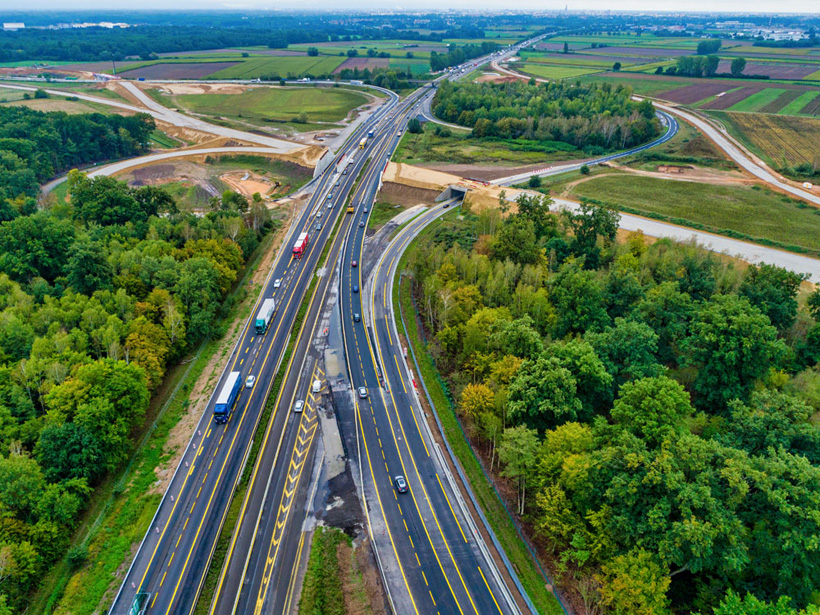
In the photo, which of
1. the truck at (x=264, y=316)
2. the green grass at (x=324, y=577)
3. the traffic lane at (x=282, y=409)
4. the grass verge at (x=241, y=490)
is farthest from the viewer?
the truck at (x=264, y=316)

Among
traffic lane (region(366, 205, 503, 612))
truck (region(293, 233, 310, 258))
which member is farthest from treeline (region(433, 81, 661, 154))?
traffic lane (region(366, 205, 503, 612))

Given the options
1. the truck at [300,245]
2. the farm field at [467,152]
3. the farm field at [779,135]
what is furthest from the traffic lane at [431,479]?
the farm field at [779,135]

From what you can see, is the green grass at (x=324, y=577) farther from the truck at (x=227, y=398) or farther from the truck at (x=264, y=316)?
the truck at (x=264, y=316)

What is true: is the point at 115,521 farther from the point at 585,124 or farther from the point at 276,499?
the point at 585,124

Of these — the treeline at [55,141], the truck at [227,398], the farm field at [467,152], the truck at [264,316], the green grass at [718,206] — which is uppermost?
the treeline at [55,141]

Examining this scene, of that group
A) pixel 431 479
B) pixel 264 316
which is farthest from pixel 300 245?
pixel 431 479

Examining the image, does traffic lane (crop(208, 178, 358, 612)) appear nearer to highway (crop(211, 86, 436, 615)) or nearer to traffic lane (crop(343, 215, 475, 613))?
highway (crop(211, 86, 436, 615))

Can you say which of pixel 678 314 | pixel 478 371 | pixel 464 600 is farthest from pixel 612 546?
pixel 678 314
